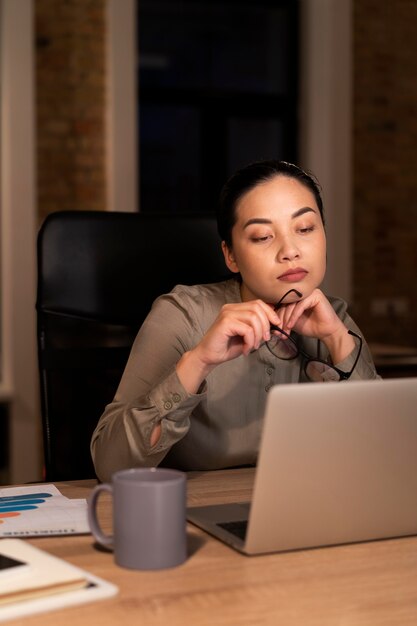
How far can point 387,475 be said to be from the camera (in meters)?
1.05

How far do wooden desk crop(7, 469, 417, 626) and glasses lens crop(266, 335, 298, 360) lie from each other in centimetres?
63

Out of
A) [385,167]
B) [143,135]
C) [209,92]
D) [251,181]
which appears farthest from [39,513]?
[385,167]

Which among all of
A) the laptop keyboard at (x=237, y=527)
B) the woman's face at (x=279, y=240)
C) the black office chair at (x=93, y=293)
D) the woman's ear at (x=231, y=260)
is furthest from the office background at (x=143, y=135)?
the laptop keyboard at (x=237, y=527)

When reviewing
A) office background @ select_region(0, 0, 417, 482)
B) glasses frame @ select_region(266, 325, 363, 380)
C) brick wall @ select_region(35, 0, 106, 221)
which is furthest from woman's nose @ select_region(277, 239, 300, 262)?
brick wall @ select_region(35, 0, 106, 221)

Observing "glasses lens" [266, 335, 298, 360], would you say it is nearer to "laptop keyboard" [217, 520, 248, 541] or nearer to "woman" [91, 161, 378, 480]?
"woman" [91, 161, 378, 480]

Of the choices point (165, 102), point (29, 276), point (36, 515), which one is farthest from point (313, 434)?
point (165, 102)

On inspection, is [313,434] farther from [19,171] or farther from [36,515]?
[19,171]

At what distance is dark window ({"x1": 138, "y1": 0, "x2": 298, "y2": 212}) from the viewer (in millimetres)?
5297

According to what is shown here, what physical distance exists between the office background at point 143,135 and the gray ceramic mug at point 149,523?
3686 millimetres

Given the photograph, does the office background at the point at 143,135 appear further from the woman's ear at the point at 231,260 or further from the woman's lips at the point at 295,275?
the woman's lips at the point at 295,275

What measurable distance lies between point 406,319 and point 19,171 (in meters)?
2.49

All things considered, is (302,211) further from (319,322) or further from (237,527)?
(237,527)

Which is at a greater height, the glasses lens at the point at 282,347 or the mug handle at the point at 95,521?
the glasses lens at the point at 282,347

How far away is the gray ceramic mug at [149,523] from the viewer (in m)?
0.99
